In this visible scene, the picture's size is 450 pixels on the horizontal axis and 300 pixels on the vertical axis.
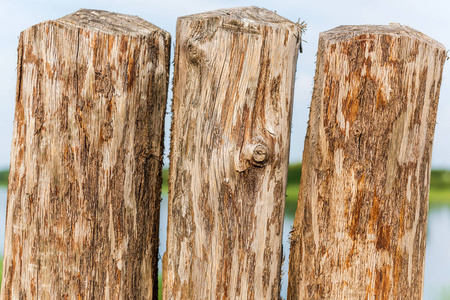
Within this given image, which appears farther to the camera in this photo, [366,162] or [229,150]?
[366,162]

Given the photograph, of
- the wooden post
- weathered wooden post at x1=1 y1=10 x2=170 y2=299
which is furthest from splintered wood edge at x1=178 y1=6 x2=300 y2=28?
weathered wooden post at x1=1 y1=10 x2=170 y2=299

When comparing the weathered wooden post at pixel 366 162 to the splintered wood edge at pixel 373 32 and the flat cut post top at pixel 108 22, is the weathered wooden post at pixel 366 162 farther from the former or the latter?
the flat cut post top at pixel 108 22

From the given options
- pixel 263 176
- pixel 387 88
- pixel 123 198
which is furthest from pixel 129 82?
pixel 387 88

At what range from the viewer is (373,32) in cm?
219

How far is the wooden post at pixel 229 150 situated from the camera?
207cm

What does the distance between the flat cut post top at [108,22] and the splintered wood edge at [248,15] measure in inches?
8.1

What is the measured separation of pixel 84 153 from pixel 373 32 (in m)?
1.46

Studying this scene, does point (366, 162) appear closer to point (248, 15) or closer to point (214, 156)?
point (214, 156)

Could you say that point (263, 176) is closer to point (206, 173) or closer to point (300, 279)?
point (206, 173)

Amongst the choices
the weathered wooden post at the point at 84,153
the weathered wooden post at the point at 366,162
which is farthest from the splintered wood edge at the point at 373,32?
the weathered wooden post at the point at 84,153

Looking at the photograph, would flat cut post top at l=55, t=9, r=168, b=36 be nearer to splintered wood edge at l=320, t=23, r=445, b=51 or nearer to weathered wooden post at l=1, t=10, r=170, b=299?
weathered wooden post at l=1, t=10, r=170, b=299

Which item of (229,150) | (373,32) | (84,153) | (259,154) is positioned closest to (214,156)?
(229,150)

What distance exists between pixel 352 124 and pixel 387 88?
0.77 feet

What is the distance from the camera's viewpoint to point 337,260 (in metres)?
2.21
